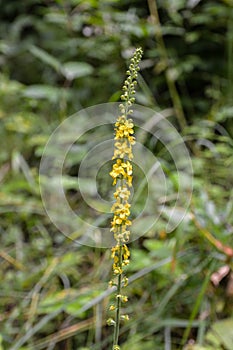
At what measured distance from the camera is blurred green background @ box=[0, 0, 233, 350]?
4.70 feet

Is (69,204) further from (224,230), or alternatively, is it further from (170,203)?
(224,230)

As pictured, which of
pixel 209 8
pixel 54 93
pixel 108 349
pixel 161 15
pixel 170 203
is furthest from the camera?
pixel 161 15

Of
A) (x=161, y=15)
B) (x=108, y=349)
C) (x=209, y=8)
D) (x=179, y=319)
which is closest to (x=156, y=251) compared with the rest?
(x=179, y=319)

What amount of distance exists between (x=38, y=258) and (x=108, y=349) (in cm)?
55

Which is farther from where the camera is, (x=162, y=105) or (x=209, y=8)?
(x=162, y=105)

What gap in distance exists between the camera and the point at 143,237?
1826mm

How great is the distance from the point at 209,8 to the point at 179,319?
1.49 metres

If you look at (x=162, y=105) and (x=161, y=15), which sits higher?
(x=161, y=15)

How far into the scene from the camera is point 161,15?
262cm

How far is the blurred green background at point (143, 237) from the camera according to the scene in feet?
4.70

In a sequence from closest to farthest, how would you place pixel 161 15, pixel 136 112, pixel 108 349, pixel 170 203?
pixel 108 349 < pixel 170 203 < pixel 136 112 < pixel 161 15

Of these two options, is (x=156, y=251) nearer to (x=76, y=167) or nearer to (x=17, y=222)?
(x=17, y=222)

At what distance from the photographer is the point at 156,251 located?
1.51m

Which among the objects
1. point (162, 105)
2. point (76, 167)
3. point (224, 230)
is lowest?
point (224, 230)
